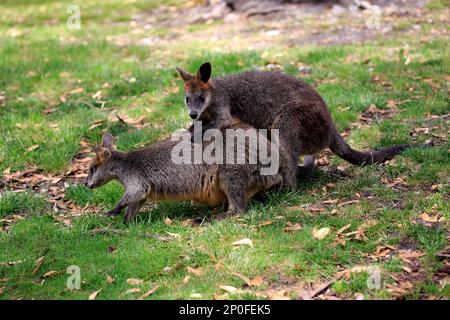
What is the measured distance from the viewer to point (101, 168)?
268 inches

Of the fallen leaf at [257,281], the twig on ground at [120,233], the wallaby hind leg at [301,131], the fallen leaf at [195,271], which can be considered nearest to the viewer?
the fallen leaf at [257,281]

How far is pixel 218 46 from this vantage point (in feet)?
37.6

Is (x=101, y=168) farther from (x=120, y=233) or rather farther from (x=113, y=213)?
(x=120, y=233)

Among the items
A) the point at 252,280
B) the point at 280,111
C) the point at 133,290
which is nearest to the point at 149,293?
the point at 133,290

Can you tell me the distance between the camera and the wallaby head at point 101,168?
22.3 ft

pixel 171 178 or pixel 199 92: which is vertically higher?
pixel 199 92

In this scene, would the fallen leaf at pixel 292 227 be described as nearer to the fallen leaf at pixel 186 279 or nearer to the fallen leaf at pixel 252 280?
the fallen leaf at pixel 252 280

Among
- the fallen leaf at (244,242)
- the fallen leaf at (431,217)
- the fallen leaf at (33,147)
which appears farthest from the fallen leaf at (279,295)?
the fallen leaf at (33,147)

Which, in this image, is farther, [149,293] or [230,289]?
[149,293]

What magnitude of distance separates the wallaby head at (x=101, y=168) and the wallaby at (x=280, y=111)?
3.22 ft

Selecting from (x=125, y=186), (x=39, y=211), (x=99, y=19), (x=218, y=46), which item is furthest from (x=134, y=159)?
(x=99, y=19)

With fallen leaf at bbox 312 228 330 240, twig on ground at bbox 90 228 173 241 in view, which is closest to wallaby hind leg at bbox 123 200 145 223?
twig on ground at bbox 90 228 173 241

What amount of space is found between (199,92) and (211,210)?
1303 millimetres

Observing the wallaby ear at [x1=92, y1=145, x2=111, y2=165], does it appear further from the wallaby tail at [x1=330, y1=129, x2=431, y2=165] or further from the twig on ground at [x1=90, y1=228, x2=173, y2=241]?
the wallaby tail at [x1=330, y1=129, x2=431, y2=165]
